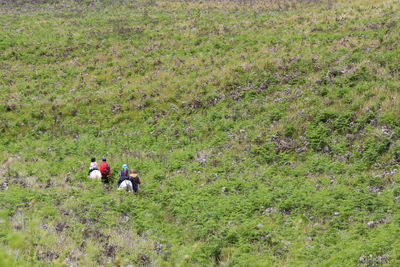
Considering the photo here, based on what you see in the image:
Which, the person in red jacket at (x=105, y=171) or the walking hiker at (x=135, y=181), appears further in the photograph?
the person in red jacket at (x=105, y=171)

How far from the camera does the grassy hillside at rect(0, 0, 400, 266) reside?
32.9ft

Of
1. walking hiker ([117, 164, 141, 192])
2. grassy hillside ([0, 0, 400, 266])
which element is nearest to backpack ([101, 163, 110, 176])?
grassy hillside ([0, 0, 400, 266])

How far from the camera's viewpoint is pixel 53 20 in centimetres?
4091

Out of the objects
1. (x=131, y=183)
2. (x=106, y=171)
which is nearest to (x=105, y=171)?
(x=106, y=171)

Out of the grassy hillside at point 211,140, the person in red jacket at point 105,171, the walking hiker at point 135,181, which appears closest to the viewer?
the grassy hillside at point 211,140

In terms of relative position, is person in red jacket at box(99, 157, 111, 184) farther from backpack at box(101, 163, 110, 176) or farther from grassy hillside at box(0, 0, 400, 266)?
grassy hillside at box(0, 0, 400, 266)

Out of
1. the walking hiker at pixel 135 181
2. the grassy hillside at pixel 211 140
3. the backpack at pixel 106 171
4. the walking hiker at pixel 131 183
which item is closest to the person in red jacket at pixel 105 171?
the backpack at pixel 106 171

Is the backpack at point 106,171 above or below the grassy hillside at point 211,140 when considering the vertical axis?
below

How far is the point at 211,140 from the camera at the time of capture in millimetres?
17797

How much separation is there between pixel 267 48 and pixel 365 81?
9827mm

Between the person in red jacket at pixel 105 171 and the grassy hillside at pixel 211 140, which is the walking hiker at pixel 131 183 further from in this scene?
the person in red jacket at pixel 105 171

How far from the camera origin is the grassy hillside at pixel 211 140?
10023 mm

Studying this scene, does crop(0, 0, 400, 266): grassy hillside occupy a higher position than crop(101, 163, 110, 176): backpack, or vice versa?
crop(0, 0, 400, 266): grassy hillside

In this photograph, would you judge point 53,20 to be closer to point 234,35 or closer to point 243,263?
point 234,35
